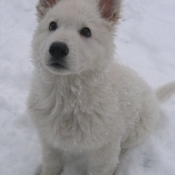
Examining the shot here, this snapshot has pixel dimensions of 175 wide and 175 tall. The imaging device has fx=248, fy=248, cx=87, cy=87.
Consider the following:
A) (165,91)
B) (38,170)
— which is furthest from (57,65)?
(165,91)

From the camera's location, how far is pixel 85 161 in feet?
10.9

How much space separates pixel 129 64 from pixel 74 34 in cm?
270

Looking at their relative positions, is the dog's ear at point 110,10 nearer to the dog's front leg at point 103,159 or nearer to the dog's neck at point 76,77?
the dog's neck at point 76,77

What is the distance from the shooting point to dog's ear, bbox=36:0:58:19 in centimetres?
277

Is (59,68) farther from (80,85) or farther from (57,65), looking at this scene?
(80,85)

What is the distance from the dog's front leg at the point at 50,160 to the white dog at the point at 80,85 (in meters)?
0.02

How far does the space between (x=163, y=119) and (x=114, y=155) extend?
1.34 meters

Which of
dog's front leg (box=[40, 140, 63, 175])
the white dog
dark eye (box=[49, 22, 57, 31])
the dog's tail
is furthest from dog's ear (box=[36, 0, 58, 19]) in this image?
the dog's tail

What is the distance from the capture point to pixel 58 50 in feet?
6.95

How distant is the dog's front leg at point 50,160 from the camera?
2955 millimetres

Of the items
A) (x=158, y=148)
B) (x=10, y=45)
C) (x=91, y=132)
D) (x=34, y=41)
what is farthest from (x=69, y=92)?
(x=10, y=45)

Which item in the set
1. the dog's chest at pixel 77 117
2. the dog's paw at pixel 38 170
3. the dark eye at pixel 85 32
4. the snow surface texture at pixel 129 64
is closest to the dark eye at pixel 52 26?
the dark eye at pixel 85 32

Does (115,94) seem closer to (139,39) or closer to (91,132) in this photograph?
(91,132)

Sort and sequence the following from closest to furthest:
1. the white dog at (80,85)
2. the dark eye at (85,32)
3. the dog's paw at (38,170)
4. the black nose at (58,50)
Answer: the black nose at (58,50)
the white dog at (80,85)
the dark eye at (85,32)
the dog's paw at (38,170)
